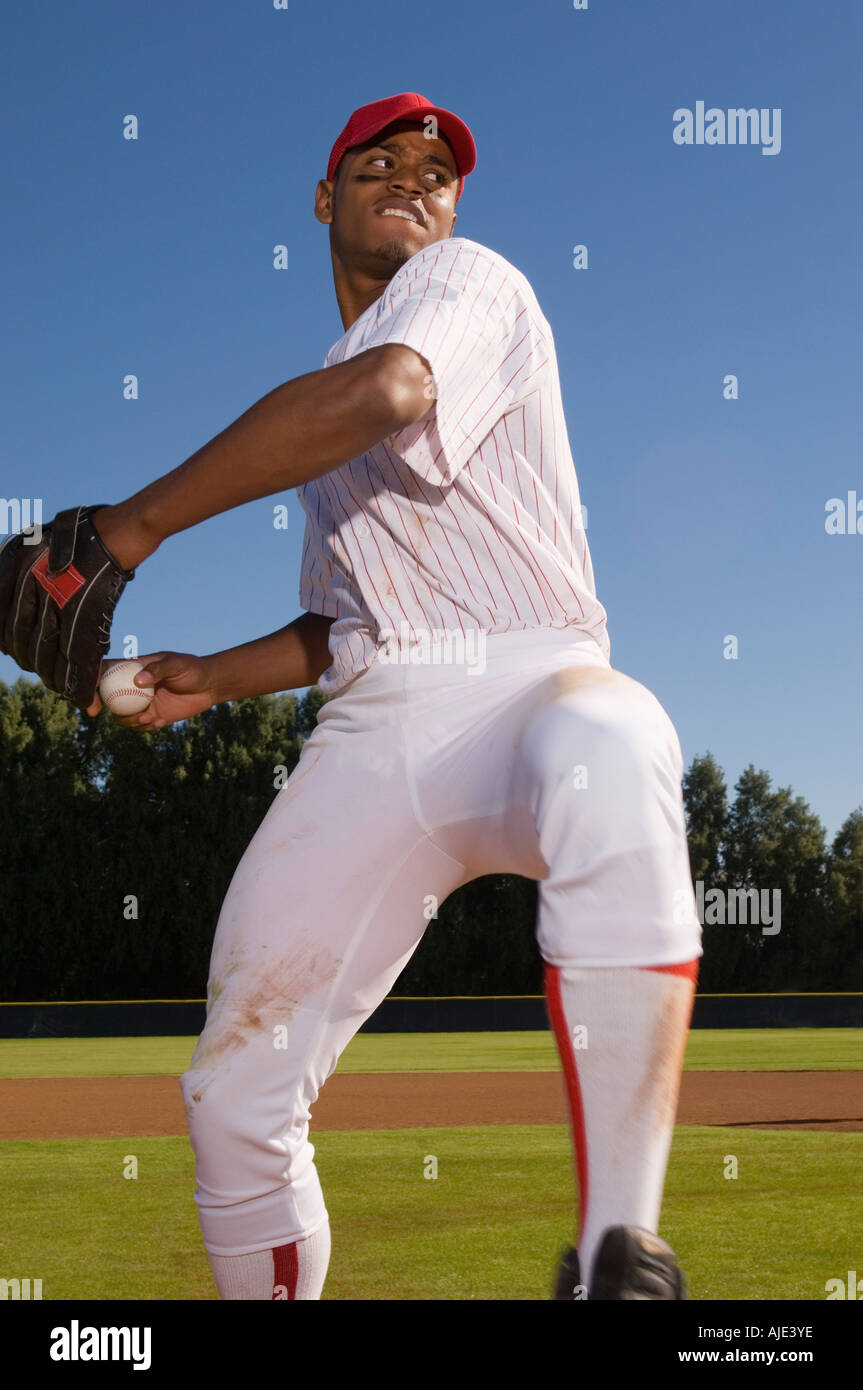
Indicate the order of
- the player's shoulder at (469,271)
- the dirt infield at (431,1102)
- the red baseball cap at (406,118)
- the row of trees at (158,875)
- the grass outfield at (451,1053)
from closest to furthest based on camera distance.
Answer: the player's shoulder at (469,271) → the red baseball cap at (406,118) → the dirt infield at (431,1102) → the grass outfield at (451,1053) → the row of trees at (158,875)

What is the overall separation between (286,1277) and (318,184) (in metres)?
2.19

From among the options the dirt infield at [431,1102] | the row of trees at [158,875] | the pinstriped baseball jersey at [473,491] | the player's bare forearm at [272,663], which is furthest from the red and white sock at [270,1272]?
the row of trees at [158,875]

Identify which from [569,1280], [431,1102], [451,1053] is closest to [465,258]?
[569,1280]

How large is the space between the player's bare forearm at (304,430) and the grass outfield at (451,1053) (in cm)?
1441

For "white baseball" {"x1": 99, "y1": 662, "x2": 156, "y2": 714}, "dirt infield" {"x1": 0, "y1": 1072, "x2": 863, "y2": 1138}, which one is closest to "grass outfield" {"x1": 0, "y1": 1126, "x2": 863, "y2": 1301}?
"dirt infield" {"x1": 0, "y1": 1072, "x2": 863, "y2": 1138}

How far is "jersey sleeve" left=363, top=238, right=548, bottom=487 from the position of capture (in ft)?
5.68

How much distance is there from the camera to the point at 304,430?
63.9 inches

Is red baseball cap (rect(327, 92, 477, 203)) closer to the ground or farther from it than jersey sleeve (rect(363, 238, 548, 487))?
farther from it

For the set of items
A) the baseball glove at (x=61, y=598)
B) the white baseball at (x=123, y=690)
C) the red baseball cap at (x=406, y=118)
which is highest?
the red baseball cap at (x=406, y=118)

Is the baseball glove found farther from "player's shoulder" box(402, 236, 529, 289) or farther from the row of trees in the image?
the row of trees

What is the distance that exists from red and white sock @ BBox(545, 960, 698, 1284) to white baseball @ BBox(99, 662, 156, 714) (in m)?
1.21

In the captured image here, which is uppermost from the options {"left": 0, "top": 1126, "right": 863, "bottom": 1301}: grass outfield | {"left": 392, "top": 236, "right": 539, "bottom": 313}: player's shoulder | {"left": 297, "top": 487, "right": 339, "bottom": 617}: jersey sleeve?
{"left": 392, "top": 236, "right": 539, "bottom": 313}: player's shoulder

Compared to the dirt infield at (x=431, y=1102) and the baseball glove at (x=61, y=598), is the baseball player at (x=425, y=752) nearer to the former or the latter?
the baseball glove at (x=61, y=598)

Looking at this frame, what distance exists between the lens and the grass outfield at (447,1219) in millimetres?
3936
